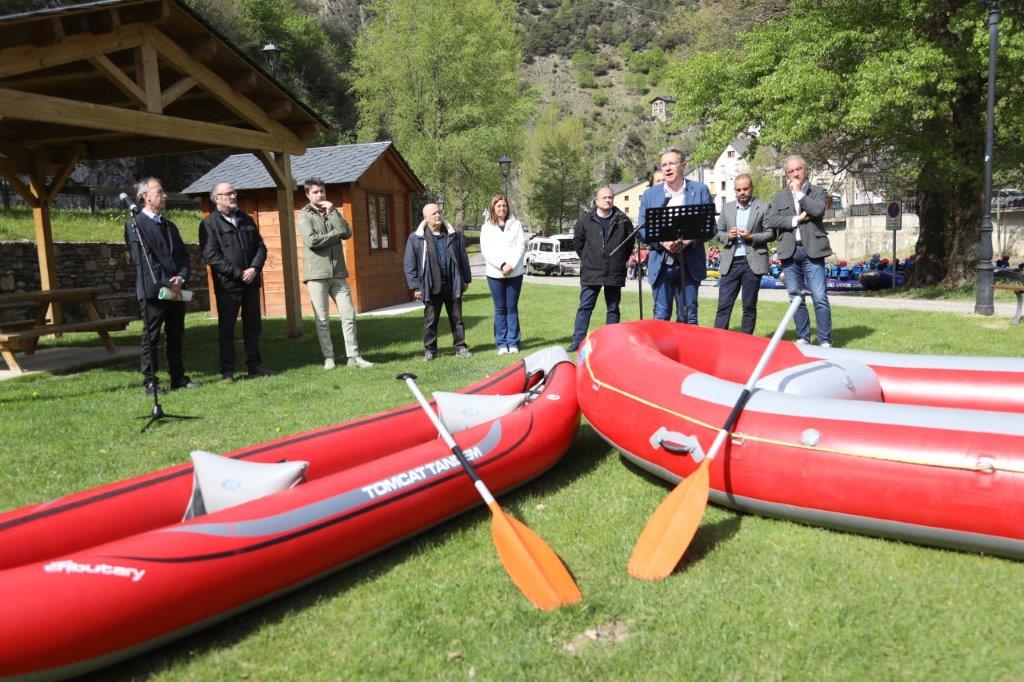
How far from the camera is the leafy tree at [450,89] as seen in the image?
33844 mm

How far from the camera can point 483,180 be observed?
3531 cm

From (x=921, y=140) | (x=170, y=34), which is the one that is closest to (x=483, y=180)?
(x=921, y=140)

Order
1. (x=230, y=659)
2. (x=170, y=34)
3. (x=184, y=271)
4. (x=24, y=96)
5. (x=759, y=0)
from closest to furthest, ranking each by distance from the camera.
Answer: (x=230, y=659), (x=24, y=96), (x=184, y=271), (x=170, y=34), (x=759, y=0)

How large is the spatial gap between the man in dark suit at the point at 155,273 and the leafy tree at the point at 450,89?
1115 inches

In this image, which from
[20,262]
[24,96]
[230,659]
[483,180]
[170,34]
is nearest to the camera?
[230,659]

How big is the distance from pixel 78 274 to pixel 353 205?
5640 mm

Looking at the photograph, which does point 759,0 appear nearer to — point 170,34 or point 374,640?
point 170,34

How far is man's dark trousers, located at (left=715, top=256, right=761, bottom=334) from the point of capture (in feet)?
23.4

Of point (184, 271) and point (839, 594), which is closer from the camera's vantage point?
point (839, 594)

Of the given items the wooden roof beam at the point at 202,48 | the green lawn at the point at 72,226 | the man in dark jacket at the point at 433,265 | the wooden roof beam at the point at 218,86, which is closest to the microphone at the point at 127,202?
the wooden roof beam at the point at 218,86

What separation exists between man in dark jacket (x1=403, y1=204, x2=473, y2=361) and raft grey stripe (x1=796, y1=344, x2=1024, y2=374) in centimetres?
442

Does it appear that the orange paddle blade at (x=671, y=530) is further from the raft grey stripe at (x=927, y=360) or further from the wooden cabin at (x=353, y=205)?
the wooden cabin at (x=353, y=205)

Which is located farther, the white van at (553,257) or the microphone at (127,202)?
the white van at (553,257)

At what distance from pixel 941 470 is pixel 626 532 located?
4.70ft
